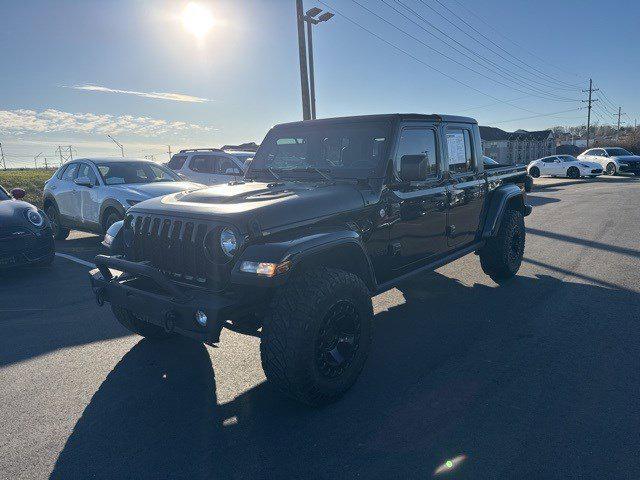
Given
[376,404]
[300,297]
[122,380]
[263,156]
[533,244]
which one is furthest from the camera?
[533,244]

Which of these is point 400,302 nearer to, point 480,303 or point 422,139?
point 480,303

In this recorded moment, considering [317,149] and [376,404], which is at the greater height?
[317,149]

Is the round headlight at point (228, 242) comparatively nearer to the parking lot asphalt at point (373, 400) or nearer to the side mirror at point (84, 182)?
the parking lot asphalt at point (373, 400)

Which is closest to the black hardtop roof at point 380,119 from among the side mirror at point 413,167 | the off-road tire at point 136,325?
the side mirror at point 413,167

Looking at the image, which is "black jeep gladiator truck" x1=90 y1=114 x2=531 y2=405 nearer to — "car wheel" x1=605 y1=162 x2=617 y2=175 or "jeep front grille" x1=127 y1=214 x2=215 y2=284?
"jeep front grille" x1=127 y1=214 x2=215 y2=284

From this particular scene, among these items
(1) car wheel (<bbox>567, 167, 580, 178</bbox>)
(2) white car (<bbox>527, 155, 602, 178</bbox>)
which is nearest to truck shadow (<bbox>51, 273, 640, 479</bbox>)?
(2) white car (<bbox>527, 155, 602, 178</bbox>)

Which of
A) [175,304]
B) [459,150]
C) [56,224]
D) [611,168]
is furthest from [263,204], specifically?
[611,168]

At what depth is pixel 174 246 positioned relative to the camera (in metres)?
3.20

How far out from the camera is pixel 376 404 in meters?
3.10

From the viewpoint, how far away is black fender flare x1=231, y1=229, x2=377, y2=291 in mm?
2742

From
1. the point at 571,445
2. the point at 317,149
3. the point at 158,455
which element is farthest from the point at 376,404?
the point at 317,149

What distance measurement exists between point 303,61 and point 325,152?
40.2 feet

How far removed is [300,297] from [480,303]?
2.96 metres

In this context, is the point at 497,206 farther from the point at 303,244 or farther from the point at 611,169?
the point at 611,169
